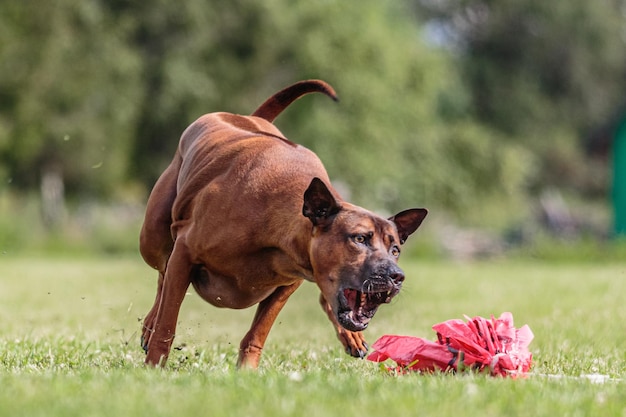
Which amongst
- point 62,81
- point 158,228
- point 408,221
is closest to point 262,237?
point 408,221

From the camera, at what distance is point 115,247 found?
23.7 meters

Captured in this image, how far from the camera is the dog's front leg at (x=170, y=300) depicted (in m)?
5.57

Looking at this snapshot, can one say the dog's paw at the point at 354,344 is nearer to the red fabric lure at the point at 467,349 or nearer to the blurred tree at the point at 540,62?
the red fabric lure at the point at 467,349

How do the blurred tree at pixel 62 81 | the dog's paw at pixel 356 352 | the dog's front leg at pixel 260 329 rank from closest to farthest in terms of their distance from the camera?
the dog's front leg at pixel 260 329 < the dog's paw at pixel 356 352 < the blurred tree at pixel 62 81

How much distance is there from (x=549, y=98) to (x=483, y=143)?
36.7 feet

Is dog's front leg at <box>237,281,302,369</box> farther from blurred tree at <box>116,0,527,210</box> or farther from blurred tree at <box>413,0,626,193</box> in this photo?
blurred tree at <box>413,0,626,193</box>

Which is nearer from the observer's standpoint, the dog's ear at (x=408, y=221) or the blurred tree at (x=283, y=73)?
the dog's ear at (x=408, y=221)

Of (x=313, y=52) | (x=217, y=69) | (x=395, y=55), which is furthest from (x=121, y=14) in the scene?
(x=395, y=55)

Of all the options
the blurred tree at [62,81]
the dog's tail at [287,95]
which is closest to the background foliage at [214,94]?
the blurred tree at [62,81]

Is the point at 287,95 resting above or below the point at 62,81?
above

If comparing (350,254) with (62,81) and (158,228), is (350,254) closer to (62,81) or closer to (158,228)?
(158,228)

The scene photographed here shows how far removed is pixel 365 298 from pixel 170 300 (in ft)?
4.14

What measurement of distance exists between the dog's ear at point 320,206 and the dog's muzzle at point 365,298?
379 millimetres

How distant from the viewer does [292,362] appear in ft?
20.4
